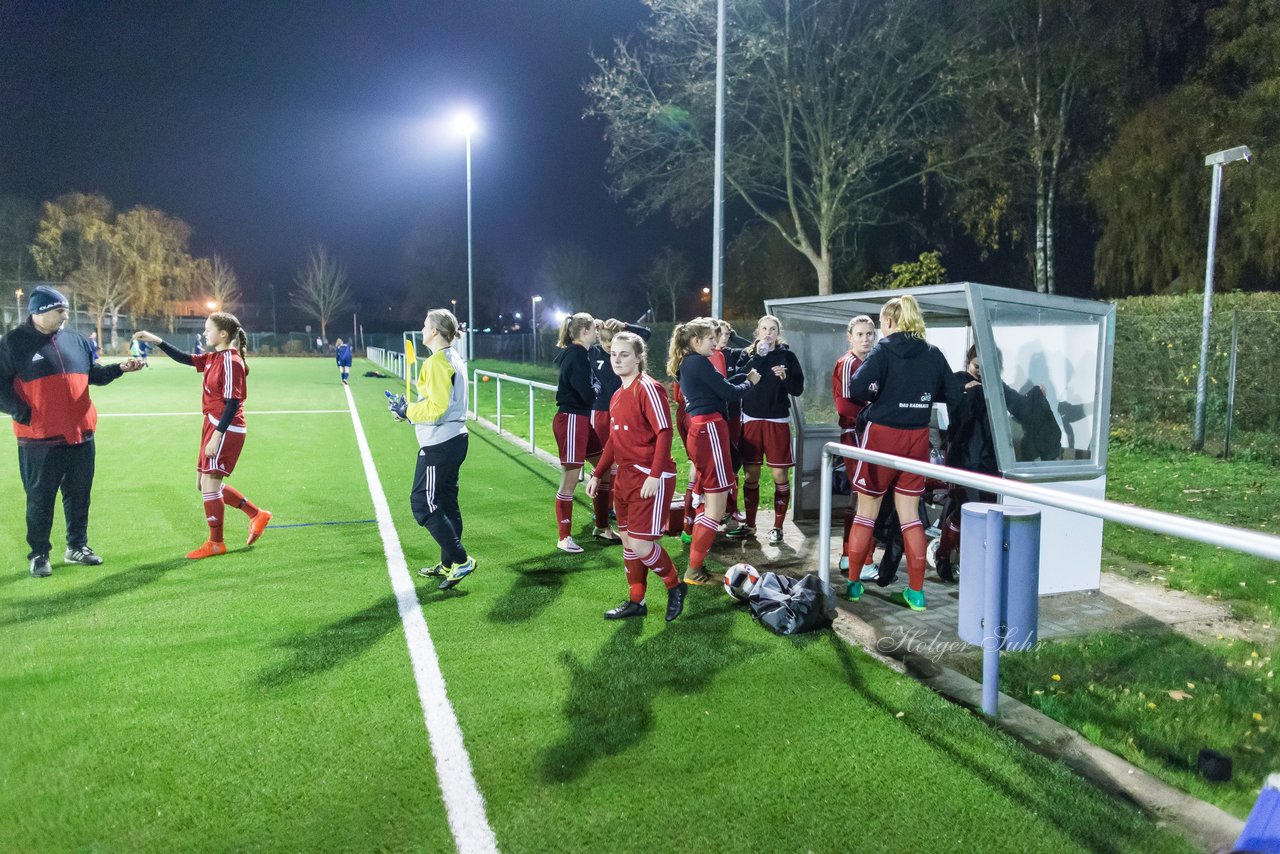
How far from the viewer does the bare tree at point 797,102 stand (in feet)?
69.6

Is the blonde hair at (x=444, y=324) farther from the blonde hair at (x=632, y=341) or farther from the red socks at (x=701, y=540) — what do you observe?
the red socks at (x=701, y=540)

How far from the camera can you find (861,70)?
21547 mm

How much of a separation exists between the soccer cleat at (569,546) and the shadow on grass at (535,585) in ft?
0.22

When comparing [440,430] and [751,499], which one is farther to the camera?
[751,499]

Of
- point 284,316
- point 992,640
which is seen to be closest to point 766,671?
point 992,640

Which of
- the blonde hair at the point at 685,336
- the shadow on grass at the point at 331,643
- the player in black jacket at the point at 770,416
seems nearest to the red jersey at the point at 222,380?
the shadow on grass at the point at 331,643

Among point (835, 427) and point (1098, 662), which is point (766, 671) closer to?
point (1098, 662)

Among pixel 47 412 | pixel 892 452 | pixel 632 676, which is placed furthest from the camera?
pixel 47 412

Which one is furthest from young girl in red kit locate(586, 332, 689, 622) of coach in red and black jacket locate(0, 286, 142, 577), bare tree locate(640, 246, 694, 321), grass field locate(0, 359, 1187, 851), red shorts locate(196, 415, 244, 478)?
bare tree locate(640, 246, 694, 321)

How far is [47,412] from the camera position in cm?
587

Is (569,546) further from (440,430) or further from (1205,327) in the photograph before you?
(1205,327)

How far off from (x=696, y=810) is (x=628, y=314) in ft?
253

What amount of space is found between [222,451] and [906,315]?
5.14 metres
